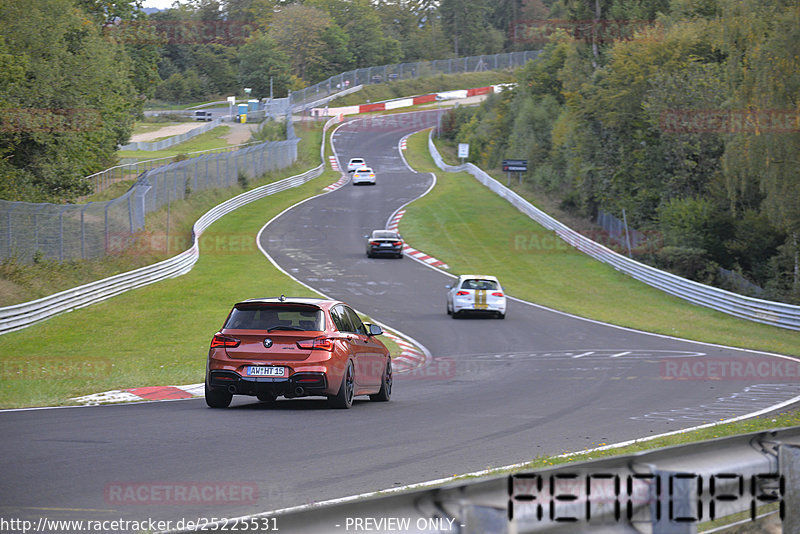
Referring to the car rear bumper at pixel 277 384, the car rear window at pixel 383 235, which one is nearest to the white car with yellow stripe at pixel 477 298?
the car rear window at pixel 383 235

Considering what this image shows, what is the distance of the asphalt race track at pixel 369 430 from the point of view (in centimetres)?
707

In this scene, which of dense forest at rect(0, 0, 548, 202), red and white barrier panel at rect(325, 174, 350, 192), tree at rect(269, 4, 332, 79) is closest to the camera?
dense forest at rect(0, 0, 548, 202)

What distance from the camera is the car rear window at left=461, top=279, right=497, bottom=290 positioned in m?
30.4

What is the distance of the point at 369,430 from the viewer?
1057 centimetres

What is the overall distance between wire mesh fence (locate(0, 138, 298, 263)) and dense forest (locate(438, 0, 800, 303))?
76.5ft

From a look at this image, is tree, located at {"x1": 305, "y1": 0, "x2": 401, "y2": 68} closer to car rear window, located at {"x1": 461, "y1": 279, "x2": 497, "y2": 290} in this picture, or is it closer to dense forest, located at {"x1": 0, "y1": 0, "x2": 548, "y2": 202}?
dense forest, located at {"x1": 0, "y1": 0, "x2": 548, "y2": 202}

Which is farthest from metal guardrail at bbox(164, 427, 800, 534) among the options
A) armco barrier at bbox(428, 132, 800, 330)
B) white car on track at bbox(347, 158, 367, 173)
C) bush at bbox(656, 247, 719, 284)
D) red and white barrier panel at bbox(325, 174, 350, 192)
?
white car on track at bbox(347, 158, 367, 173)

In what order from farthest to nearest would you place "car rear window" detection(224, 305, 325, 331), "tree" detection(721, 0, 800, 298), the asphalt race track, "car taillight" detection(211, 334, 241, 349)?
"tree" detection(721, 0, 800, 298)
"car rear window" detection(224, 305, 325, 331)
"car taillight" detection(211, 334, 241, 349)
the asphalt race track

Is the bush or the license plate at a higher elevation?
the license plate

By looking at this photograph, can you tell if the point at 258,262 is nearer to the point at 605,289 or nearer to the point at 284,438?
the point at 605,289

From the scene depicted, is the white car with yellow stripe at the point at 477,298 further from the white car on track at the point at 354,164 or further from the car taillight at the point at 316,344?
the white car on track at the point at 354,164

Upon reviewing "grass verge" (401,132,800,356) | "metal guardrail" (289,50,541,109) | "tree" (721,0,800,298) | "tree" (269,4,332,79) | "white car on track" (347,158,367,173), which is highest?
"tree" (269,4,332,79)

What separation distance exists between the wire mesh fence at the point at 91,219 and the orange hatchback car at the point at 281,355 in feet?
57.8

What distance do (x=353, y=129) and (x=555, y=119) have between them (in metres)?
33.9
